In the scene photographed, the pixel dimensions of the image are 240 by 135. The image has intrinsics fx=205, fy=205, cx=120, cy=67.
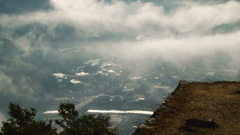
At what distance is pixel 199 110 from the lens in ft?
72.0

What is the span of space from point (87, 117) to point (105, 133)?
528 cm

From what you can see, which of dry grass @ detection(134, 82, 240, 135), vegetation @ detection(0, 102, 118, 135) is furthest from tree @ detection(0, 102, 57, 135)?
dry grass @ detection(134, 82, 240, 135)

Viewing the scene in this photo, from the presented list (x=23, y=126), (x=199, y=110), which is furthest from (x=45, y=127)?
(x=199, y=110)

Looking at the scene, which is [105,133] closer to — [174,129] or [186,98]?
[174,129]

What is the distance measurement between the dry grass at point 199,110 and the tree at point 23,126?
13390 mm

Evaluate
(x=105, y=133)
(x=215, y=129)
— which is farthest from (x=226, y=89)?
(x=105, y=133)

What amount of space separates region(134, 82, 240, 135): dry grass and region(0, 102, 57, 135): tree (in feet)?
43.9

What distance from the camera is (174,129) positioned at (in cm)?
1772

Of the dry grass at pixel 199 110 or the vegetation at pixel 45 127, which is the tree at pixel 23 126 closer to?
the vegetation at pixel 45 127

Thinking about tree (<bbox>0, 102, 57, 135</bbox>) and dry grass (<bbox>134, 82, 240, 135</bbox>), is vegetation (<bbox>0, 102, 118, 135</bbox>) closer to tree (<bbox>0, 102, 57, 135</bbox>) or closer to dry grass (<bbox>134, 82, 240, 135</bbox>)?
tree (<bbox>0, 102, 57, 135</bbox>)

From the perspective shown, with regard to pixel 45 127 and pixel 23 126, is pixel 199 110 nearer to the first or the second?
pixel 45 127

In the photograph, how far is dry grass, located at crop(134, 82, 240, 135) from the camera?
1747cm

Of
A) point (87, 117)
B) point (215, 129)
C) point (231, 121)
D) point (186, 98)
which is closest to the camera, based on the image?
point (215, 129)

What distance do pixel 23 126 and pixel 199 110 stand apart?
21.5 m
